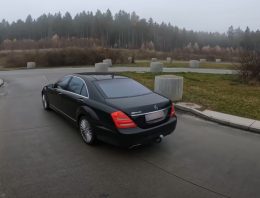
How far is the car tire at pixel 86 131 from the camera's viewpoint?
552 centimetres

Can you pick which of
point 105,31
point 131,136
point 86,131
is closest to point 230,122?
point 131,136

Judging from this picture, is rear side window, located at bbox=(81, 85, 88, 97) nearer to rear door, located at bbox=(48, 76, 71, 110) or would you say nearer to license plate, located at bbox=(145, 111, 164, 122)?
rear door, located at bbox=(48, 76, 71, 110)

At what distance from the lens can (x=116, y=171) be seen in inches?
178

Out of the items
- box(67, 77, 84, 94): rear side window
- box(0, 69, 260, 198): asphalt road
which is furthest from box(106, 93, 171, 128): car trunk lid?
box(67, 77, 84, 94): rear side window

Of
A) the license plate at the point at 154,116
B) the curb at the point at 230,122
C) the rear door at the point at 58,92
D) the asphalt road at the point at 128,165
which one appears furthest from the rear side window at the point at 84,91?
the curb at the point at 230,122

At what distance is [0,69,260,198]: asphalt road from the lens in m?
3.95

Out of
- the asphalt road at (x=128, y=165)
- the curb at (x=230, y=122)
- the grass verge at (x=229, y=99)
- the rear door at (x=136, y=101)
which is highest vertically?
the rear door at (x=136, y=101)

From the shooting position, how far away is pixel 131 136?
16.1 feet

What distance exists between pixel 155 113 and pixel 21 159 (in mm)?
2607

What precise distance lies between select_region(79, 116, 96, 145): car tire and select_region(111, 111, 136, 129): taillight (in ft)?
2.40

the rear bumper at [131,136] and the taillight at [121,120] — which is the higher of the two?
the taillight at [121,120]

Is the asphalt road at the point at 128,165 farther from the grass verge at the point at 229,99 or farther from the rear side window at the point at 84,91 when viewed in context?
the grass verge at the point at 229,99

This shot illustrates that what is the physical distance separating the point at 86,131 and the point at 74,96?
1.07 metres

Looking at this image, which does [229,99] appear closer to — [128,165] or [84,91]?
[84,91]
